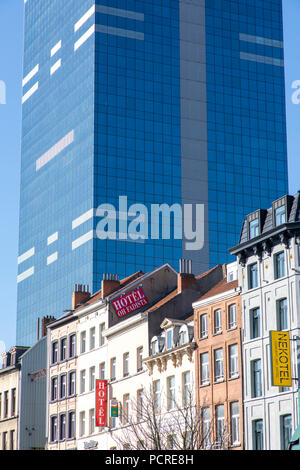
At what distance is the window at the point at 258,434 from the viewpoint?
6028 centimetres

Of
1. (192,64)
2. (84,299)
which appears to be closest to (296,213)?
(84,299)

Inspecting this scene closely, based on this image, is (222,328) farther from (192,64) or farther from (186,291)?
(192,64)

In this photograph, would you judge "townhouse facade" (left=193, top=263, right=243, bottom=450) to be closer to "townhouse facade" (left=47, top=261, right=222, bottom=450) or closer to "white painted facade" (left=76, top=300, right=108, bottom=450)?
"townhouse facade" (left=47, top=261, right=222, bottom=450)

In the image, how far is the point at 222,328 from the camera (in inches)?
2596

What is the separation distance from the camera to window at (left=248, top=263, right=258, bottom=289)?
6409 centimetres


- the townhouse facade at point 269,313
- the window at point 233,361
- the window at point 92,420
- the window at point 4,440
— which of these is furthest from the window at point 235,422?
the window at point 4,440

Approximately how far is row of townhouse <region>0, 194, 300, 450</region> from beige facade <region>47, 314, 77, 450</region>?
0.10 m

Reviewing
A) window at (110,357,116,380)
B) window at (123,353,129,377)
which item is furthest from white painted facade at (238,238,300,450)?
window at (110,357,116,380)

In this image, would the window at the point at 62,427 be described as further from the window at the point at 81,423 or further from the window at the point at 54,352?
the window at the point at 54,352

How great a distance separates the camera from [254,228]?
65.8 m

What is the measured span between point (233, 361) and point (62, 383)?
99.2ft

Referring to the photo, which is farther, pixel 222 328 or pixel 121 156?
pixel 121 156

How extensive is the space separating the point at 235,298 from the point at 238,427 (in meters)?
8.66

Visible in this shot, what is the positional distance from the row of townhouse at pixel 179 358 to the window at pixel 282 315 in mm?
82
